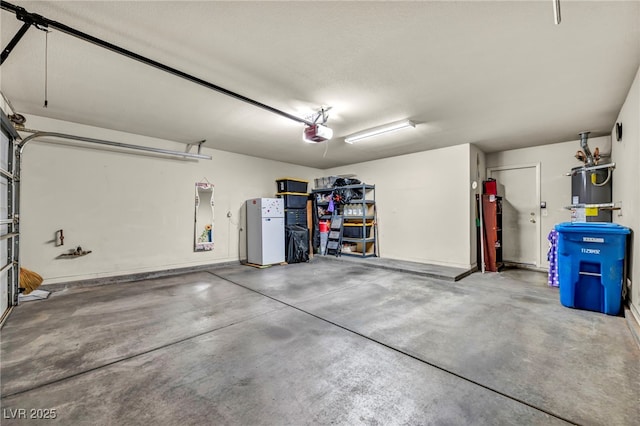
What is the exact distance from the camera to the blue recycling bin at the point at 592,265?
2973 millimetres

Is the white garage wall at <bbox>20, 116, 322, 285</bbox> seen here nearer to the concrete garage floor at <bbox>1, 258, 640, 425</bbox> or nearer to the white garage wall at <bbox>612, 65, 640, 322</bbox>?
the concrete garage floor at <bbox>1, 258, 640, 425</bbox>

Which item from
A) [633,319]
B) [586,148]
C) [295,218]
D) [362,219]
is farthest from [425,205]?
[633,319]

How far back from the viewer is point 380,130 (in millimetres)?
4430

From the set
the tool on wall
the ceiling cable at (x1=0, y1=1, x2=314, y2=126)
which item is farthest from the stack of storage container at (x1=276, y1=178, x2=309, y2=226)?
the tool on wall

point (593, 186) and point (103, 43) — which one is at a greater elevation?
point (103, 43)

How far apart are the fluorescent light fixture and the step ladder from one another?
8.98 feet

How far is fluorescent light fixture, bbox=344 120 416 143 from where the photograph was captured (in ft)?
13.7

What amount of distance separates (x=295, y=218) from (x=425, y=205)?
10.5 ft

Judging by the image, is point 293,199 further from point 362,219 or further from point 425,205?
point 425,205

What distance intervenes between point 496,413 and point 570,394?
620mm

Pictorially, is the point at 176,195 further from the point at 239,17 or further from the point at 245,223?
the point at 239,17

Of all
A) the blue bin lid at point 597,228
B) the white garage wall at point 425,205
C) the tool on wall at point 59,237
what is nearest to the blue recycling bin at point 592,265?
the blue bin lid at point 597,228

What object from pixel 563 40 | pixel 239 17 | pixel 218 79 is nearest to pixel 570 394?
pixel 563 40

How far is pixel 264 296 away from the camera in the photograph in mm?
3820
